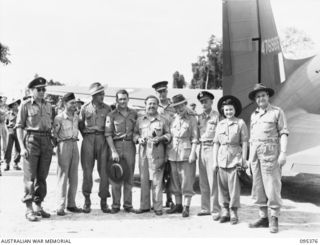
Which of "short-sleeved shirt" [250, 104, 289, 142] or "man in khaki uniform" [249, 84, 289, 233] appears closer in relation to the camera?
"man in khaki uniform" [249, 84, 289, 233]

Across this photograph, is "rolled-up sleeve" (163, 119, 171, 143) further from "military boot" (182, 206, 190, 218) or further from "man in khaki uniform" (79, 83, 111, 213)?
"military boot" (182, 206, 190, 218)

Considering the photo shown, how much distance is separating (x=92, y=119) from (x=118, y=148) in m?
0.67

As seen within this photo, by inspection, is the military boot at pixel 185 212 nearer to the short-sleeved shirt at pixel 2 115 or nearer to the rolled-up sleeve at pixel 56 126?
the rolled-up sleeve at pixel 56 126

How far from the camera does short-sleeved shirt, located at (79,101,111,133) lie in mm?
6660

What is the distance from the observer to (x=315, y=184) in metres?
9.95

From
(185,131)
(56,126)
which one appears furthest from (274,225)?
(56,126)

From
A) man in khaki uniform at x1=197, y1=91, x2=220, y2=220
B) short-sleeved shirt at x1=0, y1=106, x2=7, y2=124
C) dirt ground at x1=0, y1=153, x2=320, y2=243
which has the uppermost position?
short-sleeved shirt at x1=0, y1=106, x2=7, y2=124

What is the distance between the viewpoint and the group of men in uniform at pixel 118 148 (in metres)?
6.20

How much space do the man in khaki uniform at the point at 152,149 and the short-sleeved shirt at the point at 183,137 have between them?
0.14 metres

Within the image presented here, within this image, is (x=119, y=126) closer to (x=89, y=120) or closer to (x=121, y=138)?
(x=121, y=138)

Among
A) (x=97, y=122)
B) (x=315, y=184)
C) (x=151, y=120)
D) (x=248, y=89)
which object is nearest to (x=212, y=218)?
(x=151, y=120)

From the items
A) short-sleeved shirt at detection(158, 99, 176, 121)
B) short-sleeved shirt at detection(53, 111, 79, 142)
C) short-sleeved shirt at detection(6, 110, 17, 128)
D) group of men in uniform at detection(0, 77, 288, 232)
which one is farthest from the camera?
short-sleeved shirt at detection(6, 110, 17, 128)

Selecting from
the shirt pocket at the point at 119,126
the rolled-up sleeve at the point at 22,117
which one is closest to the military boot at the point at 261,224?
the shirt pocket at the point at 119,126

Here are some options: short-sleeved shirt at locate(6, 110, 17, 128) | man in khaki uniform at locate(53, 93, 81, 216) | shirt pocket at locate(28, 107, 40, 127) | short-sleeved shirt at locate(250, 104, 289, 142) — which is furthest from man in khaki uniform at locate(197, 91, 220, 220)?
short-sleeved shirt at locate(6, 110, 17, 128)
